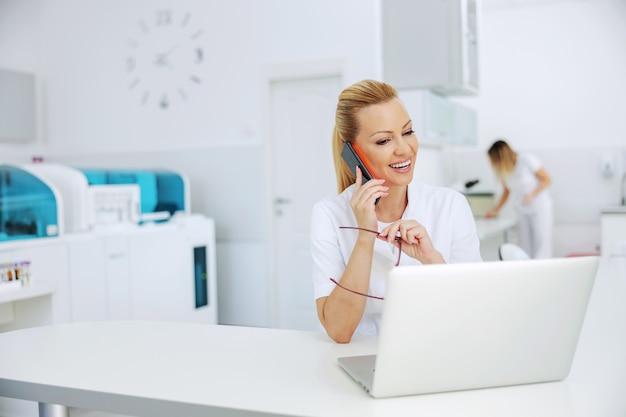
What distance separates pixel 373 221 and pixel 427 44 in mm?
3213

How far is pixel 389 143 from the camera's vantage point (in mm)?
1673

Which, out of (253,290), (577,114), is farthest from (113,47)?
(577,114)

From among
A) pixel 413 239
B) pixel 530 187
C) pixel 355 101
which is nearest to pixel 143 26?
pixel 530 187

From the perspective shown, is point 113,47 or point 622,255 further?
point 113,47

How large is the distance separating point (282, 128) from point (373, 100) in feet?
12.2

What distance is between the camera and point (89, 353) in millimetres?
1515

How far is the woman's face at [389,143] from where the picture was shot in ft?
5.47

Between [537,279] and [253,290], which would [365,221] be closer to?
[537,279]

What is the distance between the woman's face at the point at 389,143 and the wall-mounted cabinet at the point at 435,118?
278 cm

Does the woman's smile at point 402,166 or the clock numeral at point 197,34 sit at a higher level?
the clock numeral at point 197,34

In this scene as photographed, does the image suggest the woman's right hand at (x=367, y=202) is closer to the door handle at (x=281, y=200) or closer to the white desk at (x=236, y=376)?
the white desk at (x=236, y=376)

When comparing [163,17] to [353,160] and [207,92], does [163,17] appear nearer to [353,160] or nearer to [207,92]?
[207,92]

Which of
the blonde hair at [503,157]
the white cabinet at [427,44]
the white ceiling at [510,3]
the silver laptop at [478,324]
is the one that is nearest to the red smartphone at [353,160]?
the silver laptop at [478,324]

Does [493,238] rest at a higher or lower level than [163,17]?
lower
